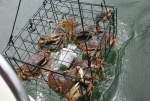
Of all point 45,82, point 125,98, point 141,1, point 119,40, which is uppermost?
point 141,1

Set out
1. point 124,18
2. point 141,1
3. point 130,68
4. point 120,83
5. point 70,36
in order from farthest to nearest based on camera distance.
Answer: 1. point 141,1
2. point 124,18
3. point 70,36
4. point 130,68
5. point 120,83

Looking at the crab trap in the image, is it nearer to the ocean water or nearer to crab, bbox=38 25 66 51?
crab, bbox=38 25 66 51

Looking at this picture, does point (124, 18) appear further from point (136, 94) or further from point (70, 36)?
point (136, 94)

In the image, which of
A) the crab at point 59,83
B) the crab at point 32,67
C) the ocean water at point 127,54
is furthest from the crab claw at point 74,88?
the crab at point 32,67

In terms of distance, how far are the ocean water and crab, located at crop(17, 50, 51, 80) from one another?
0.31m

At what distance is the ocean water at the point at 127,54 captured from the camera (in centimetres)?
395

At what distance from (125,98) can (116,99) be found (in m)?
0.15

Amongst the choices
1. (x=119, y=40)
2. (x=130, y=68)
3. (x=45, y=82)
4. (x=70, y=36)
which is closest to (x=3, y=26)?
(x=70, y=36)

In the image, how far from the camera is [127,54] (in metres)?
4.64

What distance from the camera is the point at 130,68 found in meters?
4.38

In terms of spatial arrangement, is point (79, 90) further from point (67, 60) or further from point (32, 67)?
point (32, 67)

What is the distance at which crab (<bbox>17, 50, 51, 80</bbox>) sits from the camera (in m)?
4.12

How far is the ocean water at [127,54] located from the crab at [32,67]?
0.31 metres

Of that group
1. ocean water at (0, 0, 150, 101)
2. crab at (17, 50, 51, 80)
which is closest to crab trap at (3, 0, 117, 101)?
crab at (17, 50, 51, 80)
